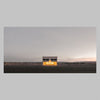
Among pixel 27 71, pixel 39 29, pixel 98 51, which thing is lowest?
pixel 27 71

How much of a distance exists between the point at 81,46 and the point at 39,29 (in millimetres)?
2847

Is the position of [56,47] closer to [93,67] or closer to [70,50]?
[70,50]

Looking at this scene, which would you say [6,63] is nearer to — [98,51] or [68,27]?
[68,27]

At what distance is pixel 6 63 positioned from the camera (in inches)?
705

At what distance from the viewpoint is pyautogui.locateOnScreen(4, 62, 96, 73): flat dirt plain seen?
17.8 metres

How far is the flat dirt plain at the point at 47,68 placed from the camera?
701 inches

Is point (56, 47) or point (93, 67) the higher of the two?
point (56, 47)

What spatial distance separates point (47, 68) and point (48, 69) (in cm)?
10

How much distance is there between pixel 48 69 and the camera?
18.0 m

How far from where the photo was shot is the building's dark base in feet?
58.4

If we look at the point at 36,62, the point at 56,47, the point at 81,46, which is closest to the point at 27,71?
the point at 36,62

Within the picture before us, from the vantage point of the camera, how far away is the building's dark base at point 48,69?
58.4ft

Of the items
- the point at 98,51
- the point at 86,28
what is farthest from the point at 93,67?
the point at 86,28

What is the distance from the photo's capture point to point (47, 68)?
1808 centimetres
